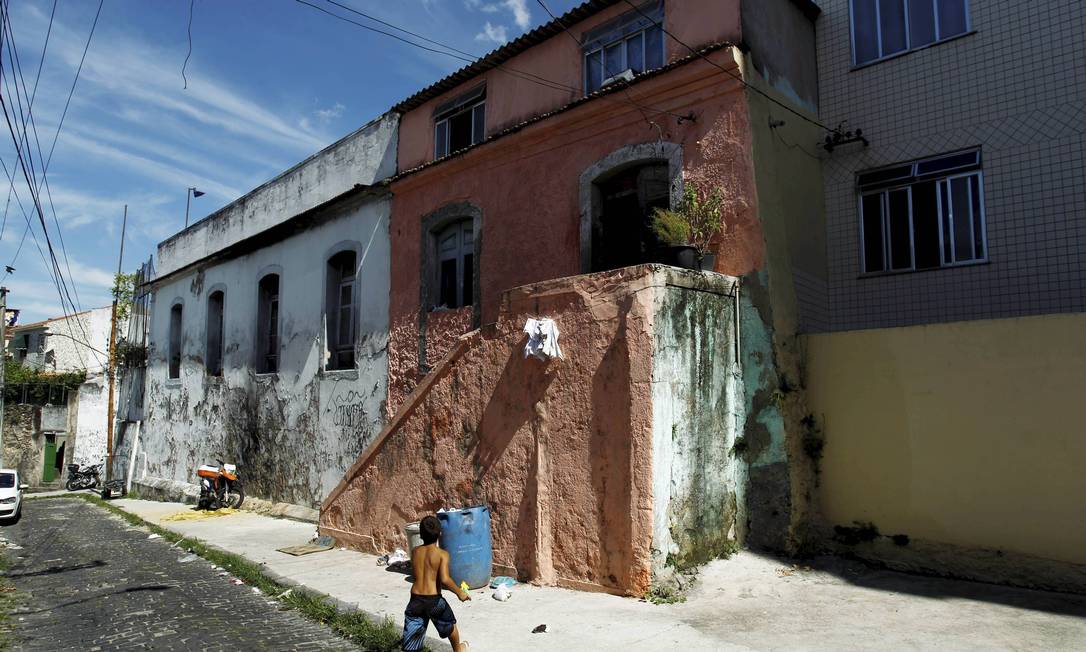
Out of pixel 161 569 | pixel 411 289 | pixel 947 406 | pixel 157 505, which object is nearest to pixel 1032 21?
pixel 947 406

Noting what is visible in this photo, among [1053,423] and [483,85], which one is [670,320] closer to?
[1053,423]

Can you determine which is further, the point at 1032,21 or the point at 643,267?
the point at 1032,21

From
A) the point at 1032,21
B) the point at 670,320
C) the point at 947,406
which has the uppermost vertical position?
the point at 1032,21

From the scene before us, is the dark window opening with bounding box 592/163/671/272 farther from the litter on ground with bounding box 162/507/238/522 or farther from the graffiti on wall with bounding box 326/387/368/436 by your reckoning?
the litter on ground with bounding box 162/507/238/522

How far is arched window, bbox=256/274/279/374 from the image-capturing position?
16.5 metres

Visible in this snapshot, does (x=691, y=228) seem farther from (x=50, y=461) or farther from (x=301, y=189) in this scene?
(x=50, y=461)

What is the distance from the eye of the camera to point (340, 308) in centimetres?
1452

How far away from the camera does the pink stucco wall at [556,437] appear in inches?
265

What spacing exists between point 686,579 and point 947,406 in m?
3.00

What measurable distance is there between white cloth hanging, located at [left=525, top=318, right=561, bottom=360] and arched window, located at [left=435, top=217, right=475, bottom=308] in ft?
13.8

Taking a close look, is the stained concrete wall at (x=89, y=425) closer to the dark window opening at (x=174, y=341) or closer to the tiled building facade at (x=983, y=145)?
the dark window opening at (x=174, y=341)

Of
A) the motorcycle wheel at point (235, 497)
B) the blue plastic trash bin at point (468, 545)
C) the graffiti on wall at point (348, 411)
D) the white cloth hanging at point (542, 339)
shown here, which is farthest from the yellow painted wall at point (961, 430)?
the motorcycle wheel at point (235, 497)

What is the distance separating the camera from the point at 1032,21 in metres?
8.23

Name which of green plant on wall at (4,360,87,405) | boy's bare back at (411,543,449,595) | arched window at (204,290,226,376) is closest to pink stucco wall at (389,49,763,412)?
boy's bare back at (411,543,449,595)
